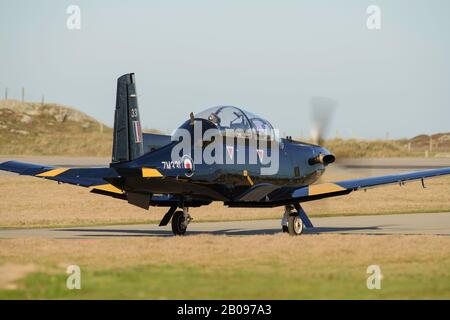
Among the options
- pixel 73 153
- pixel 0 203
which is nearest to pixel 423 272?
pixel 0 203

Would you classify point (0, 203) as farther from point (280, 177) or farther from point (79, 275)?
point (79, 275)

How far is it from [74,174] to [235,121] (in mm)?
4259

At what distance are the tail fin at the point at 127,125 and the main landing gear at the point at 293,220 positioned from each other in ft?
13.9

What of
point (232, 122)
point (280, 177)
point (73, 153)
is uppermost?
point (232, 122)

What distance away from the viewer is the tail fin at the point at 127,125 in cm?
2173

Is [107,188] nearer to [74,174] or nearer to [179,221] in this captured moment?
[179,221]

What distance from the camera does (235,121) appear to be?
880 inches

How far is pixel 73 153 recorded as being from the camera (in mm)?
83562

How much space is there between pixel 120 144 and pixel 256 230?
578cm

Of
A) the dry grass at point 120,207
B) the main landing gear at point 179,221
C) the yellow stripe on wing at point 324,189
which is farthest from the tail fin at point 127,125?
the dry grass at point 120,207

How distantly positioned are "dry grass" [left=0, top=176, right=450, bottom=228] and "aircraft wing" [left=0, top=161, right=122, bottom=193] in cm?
351

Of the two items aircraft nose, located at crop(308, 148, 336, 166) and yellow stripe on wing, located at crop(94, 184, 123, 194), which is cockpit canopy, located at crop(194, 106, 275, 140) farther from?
yellow stripe on wing, located at crop(94, 184, 123, 194)

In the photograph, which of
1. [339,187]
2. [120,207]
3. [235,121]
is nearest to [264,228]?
[339,187]

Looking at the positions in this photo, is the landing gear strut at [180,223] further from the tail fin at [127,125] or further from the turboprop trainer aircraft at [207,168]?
the tail fin at [127,125]
